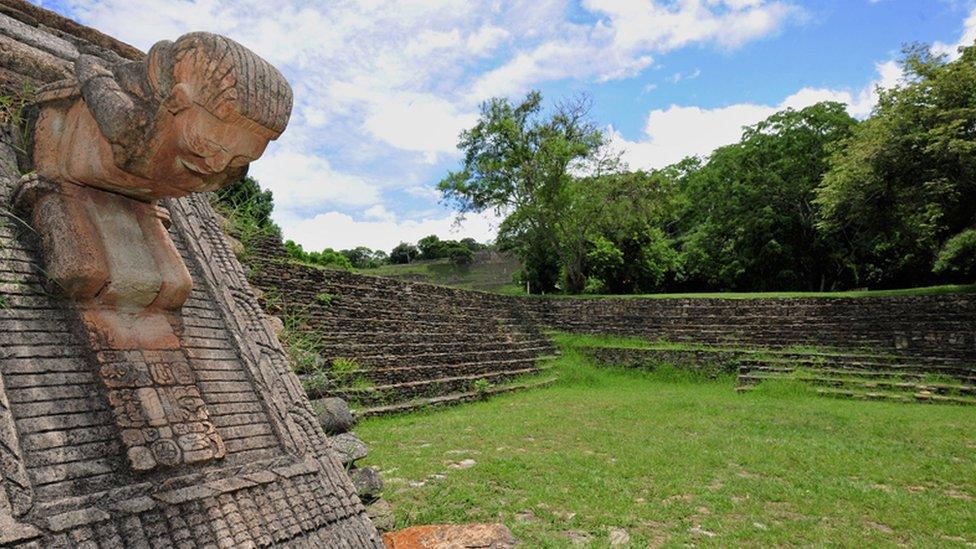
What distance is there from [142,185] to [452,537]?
224 centimetres

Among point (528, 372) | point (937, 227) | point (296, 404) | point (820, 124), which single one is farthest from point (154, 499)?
point (820, 124)

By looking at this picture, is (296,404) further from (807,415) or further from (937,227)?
(937,227)

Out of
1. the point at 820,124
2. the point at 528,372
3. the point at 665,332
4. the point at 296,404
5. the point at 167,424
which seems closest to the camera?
the point at 167,424

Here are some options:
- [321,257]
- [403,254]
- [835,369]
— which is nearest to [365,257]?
[403,254]

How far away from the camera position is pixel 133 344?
1.69m

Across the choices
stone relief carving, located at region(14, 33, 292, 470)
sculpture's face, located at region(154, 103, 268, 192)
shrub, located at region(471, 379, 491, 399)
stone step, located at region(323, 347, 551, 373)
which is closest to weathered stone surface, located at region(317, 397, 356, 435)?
stone relief carving, located at region(14, 33, 292, 470)

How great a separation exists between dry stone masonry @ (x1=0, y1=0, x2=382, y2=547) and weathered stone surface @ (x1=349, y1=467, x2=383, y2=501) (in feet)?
2.02

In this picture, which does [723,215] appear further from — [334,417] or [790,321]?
[334,417]

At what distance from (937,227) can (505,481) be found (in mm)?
13431

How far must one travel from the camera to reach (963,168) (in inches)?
423

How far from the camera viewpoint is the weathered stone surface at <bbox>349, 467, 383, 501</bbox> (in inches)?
105

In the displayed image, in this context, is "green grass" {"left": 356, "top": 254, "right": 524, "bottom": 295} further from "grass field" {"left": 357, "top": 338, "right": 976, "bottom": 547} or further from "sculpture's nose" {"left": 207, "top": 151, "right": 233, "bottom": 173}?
"sculpture's nose" {"left": 207, "top": 151, "right": 233, "bottom": 173}

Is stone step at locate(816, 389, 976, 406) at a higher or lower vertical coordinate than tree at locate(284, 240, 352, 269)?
lower

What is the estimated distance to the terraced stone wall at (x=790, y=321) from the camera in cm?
1077
